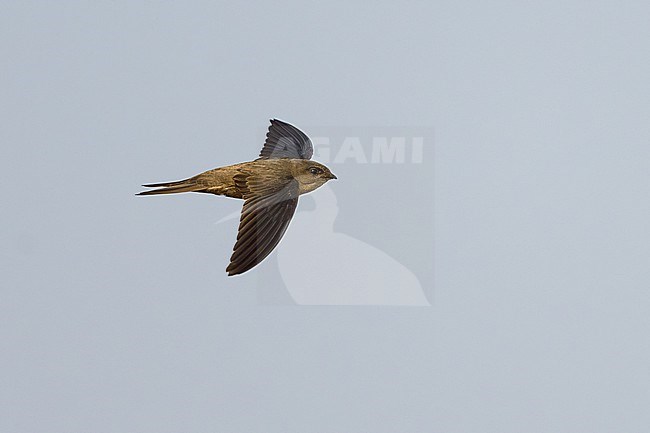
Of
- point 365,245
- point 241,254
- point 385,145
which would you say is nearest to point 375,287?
point 365,245

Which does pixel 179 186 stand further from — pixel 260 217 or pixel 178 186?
pixel 260 217

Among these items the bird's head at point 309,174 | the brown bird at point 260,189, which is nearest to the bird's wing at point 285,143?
the brown bird at point 260,189

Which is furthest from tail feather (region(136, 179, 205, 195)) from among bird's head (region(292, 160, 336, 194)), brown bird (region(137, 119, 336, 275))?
bird's head (region(292, 160, 336, 194))

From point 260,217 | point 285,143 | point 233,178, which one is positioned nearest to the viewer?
point 260,217

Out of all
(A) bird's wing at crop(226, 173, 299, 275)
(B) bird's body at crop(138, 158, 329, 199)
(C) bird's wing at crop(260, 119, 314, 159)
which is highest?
(C) bird's wing at crop(260, 119, 314, 159)

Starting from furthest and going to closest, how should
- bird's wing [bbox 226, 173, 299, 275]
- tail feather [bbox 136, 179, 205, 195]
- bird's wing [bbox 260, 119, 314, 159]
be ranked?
bird's wing [bbox 260, 119, 314, 159] < tail feather [bbox 136, 179, 205, 195] < bird's wing [bbox 226, 173, 299, 275]

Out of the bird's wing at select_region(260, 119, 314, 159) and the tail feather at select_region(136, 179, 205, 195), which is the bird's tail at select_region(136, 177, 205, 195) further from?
the bird's wing at select_region(260, 119, 314, 159)

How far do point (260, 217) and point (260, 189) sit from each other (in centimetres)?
12

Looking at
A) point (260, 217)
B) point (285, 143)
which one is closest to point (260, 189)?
point (260, 217)

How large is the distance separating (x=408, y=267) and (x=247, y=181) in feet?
2.22

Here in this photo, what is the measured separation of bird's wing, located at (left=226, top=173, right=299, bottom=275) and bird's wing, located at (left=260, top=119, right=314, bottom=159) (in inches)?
10.1

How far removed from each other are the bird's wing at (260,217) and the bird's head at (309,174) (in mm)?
29

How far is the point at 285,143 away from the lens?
293 centimetres

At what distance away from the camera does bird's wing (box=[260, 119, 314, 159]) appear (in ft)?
9.43
